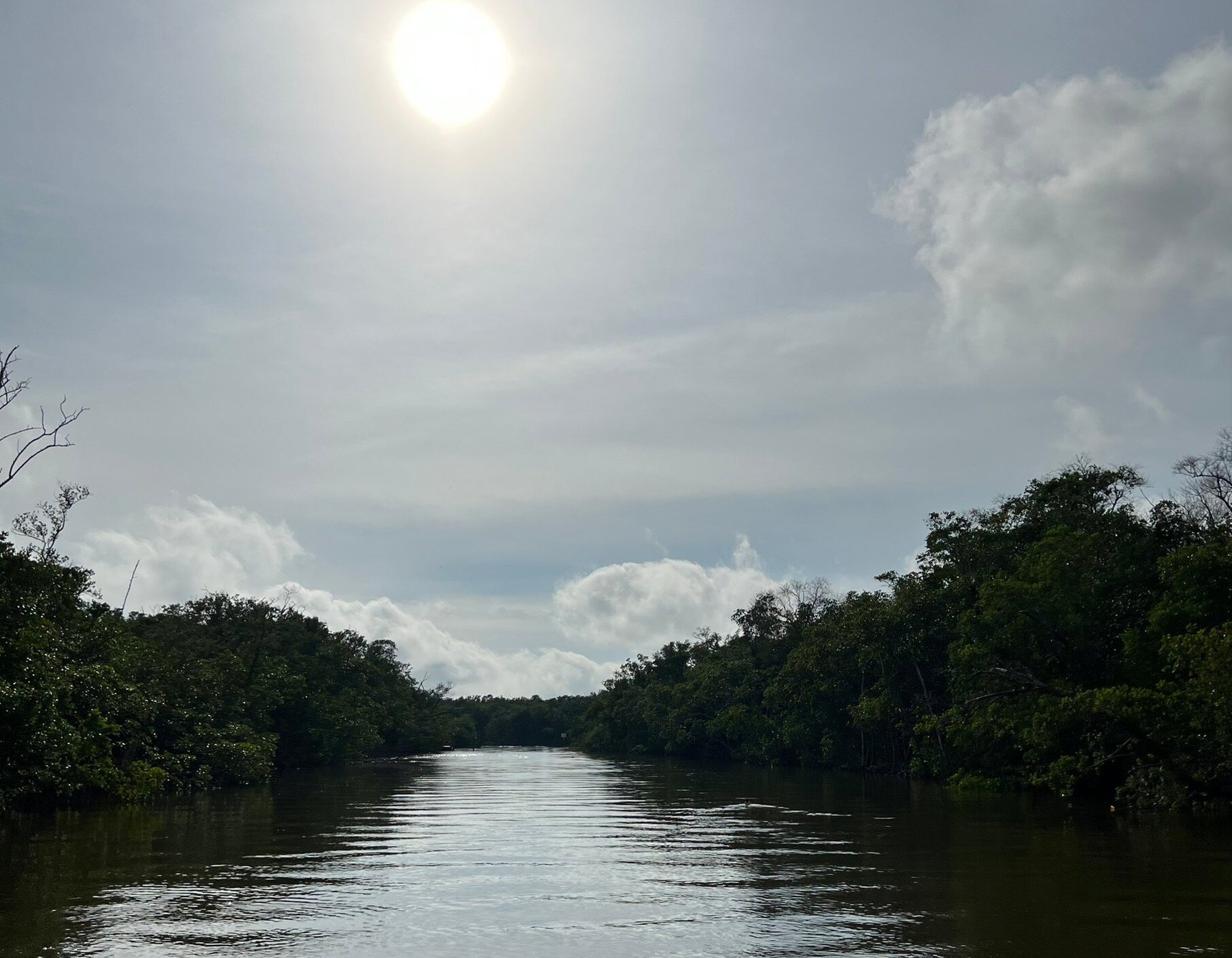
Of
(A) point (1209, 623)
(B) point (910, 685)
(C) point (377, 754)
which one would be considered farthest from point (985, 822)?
(C) point (377, 754)

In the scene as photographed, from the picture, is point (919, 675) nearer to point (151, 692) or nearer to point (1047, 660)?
point (1047, 660)

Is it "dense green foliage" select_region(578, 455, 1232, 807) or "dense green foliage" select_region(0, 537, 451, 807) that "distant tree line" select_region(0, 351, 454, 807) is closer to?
"dense green foliage" select_region(0, 537, 451, 807)

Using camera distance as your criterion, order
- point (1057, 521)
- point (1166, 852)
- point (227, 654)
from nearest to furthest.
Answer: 1. point (1166, 852)
2. point (1057, 521)
3. point (227, 654)

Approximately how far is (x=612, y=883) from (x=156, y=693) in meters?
30.6

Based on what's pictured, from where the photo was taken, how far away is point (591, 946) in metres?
11.4

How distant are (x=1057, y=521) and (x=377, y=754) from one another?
84.7 m

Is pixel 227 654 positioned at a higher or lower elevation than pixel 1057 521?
lower

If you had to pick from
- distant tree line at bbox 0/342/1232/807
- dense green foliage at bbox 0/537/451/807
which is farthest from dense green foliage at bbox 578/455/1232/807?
dense green foliage at bbox 0/537/451/807

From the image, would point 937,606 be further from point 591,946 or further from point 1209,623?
point 591,946

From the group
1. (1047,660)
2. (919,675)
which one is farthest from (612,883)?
(919,675)

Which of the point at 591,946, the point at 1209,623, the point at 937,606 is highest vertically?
the point at 937,606

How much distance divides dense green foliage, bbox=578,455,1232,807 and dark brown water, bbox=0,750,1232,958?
3151 mm

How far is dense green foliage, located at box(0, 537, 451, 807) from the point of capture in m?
26.1

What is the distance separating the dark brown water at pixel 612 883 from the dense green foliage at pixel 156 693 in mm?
2295
